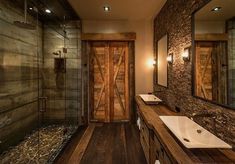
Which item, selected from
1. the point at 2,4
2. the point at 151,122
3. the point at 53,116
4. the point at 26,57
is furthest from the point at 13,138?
the point at 151,122

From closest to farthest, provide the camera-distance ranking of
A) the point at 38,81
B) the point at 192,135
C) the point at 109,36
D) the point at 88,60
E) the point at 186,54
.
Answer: the point at 192,135, the point at 186,54, the point at 38,81, the point at 109,36, the point at 88,60

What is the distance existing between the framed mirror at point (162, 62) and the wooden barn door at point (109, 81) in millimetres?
976

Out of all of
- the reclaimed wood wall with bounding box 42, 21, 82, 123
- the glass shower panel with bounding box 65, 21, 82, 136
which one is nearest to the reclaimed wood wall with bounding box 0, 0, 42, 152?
the reclaimed wood wall with bounding box 42, 21, 82, 123

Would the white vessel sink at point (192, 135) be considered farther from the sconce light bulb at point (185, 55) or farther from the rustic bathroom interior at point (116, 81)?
the sconce light bulb at point (185, 55)

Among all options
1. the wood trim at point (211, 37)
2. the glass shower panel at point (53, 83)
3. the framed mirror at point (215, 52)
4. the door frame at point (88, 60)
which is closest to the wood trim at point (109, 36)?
the door frame at point (88, 60)

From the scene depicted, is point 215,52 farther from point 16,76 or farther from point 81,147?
point 16,76

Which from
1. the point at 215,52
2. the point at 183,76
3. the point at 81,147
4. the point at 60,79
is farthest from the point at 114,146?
the point at 215,52

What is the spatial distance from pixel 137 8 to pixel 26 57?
262cm

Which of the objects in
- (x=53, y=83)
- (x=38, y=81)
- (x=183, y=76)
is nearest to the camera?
(x=183, y=76)

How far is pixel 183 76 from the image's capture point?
2.82 meters

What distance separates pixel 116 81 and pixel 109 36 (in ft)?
4.01

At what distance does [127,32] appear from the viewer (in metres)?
4.89

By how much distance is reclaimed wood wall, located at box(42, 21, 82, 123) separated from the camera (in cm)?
465

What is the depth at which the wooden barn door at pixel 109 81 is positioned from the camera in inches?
197
